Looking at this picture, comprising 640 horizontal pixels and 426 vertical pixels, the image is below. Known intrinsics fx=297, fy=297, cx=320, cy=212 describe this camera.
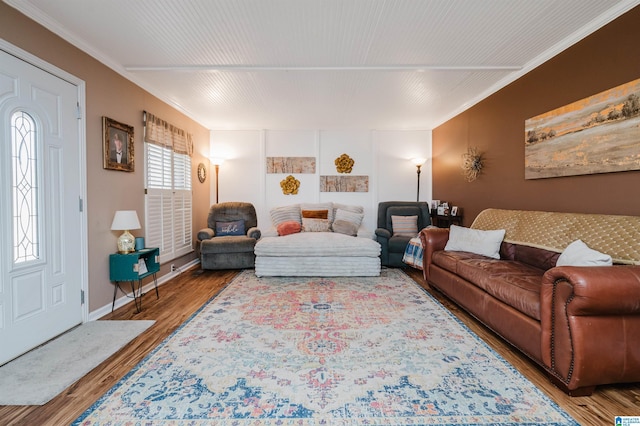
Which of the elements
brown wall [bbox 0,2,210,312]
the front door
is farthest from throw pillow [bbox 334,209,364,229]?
the front door

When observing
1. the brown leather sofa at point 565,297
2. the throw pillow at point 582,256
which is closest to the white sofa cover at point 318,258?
the brown leather sofa at point 565,297

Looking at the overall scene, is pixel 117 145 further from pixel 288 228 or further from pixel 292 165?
pixel 292 165

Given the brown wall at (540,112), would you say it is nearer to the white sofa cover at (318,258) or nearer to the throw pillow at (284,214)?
the white sofa cover at (318,258)

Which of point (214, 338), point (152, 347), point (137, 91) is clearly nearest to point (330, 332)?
point (214, 338)

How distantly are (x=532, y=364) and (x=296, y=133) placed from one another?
17.0 feet

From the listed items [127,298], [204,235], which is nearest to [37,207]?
[127,298]

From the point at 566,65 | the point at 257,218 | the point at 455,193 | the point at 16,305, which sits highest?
the point at 566,65

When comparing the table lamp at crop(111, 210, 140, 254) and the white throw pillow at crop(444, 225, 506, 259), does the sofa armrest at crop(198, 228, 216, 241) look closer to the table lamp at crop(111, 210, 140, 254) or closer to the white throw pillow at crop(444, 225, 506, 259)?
the table lamp at crop(111, 210, 140, 254)

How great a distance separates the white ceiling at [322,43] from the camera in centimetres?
227

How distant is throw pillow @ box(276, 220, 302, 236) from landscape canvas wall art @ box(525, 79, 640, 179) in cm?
331

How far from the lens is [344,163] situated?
237 inches

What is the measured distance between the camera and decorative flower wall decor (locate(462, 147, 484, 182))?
4.21 meters

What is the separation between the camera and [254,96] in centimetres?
414

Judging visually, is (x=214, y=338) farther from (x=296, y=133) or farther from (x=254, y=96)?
(x=296, y=133)
